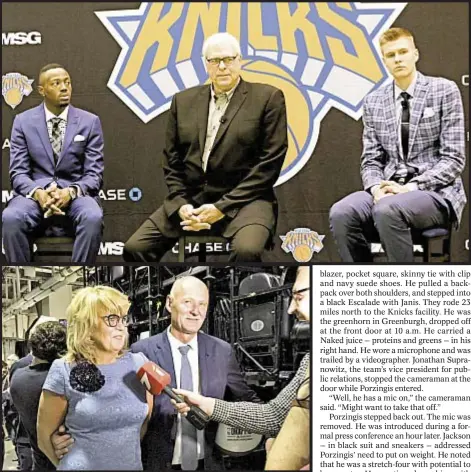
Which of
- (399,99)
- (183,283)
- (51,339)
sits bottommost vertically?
(51,339)

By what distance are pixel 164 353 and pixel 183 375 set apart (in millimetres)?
112

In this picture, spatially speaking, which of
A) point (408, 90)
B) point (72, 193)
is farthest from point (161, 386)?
Answer: point (408, 90)

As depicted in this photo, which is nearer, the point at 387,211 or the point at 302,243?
the point at 387,211

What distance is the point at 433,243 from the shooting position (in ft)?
8.27

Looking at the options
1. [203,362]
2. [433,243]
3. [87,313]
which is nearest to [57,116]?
[87,313]

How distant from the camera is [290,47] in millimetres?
2578

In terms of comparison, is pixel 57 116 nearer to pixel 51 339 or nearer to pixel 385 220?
pixel 51 339

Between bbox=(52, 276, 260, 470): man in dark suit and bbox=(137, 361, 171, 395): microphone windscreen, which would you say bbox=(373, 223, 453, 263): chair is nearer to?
bbox=(52, 276, 260, 470): man in dark suit

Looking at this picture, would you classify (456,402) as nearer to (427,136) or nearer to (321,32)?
(427,136)

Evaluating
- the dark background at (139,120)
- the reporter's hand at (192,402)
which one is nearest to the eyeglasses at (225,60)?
the dark background at (139,120)

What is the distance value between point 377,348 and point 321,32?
48.9 inches

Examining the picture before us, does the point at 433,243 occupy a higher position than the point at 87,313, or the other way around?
the point at 433,243

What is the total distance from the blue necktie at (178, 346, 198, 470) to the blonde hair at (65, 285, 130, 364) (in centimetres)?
24

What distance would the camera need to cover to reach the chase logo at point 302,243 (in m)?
2.57
